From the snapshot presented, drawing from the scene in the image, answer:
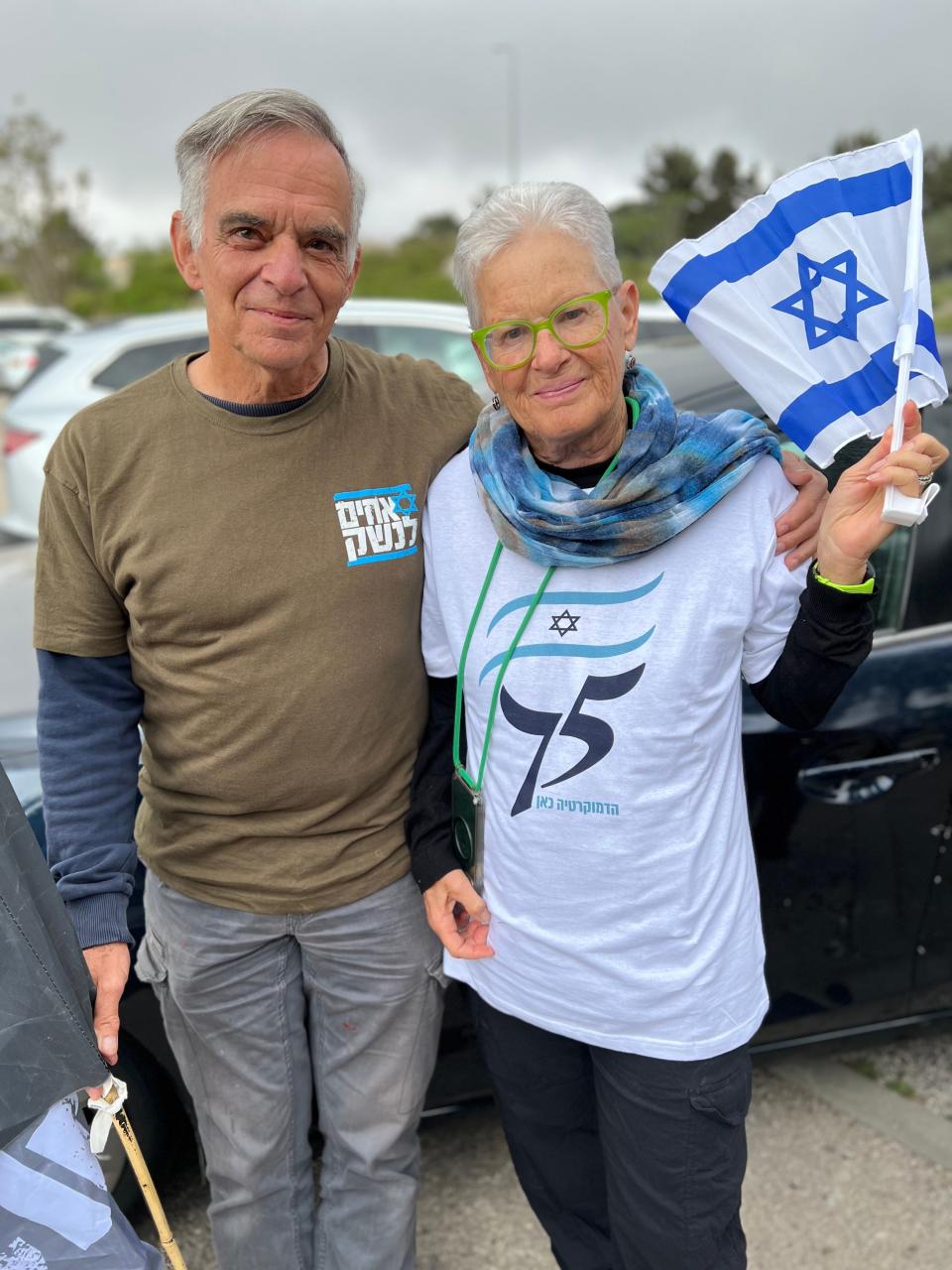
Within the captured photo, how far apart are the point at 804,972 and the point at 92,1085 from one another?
1.41 metres

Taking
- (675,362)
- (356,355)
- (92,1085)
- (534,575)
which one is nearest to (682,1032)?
(534,575)

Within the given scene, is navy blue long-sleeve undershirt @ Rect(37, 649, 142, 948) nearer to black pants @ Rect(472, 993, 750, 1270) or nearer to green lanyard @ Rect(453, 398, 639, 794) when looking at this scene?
green lanyard @ Rect(453, 398, 639, 794)

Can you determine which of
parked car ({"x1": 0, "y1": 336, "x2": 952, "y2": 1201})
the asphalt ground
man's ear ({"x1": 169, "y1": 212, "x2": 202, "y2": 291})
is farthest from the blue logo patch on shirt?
the asphalt ground

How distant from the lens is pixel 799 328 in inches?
58.6

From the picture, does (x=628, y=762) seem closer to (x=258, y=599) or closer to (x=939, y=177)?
(x=258, y=599)

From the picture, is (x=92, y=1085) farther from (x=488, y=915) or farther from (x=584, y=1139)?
(x=584, y=1139)

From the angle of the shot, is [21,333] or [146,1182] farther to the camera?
[21,333]

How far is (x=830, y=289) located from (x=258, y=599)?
86cm

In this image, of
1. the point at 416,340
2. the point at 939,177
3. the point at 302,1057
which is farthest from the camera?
the point at 939,177

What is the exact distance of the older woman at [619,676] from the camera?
4.89 feet

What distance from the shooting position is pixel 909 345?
1394 millimetres

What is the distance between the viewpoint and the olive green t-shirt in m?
1.64

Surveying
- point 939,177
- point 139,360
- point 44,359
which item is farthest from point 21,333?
point 939,177

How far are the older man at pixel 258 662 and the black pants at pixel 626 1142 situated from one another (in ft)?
0.66
